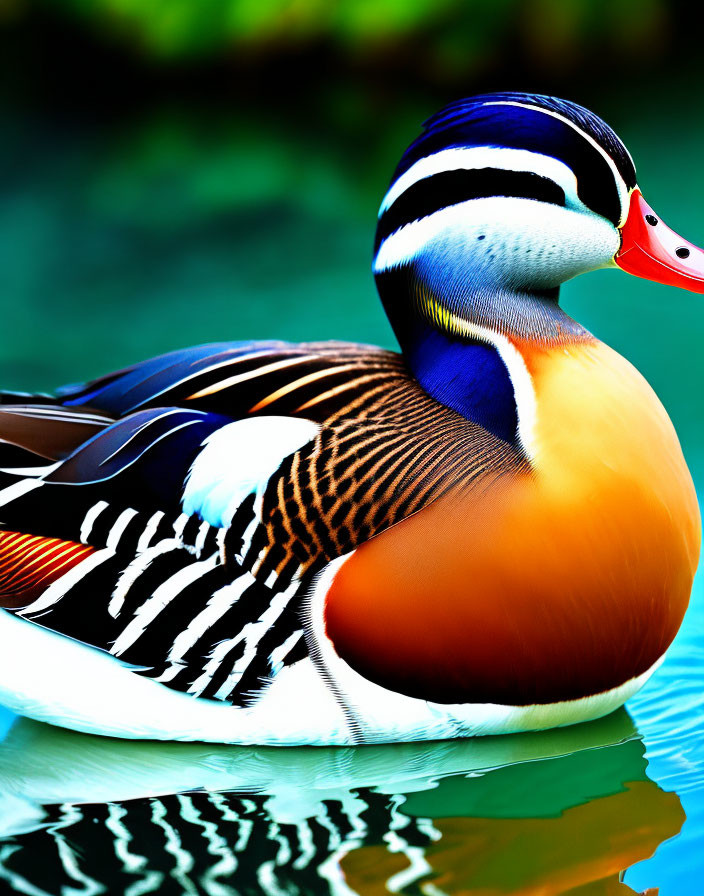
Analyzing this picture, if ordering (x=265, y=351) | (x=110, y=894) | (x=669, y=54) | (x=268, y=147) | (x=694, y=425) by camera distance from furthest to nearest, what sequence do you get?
(x=669, y=54), (x=268, y=147), (x=694, y=425), (x=265, y=351), (x=110, y=894)

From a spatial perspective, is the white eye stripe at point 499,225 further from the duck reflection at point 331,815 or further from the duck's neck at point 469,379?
the duck reflection at point 331,815

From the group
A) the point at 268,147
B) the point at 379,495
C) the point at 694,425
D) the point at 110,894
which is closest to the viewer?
the point at 110,894

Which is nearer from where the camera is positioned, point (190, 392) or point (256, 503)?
point (256, 503)

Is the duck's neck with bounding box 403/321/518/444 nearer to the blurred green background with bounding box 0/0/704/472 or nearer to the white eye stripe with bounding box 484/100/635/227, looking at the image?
the white eye stripe with bounding box 484/100/635/227

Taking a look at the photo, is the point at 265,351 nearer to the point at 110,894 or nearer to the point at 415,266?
the point at 415,266

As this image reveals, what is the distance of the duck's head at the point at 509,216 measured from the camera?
1297 millimetres

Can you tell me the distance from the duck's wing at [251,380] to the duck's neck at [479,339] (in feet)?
0.22

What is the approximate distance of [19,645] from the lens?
1297 mm

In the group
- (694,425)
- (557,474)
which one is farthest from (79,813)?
(694,425)

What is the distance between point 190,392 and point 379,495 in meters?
0.30

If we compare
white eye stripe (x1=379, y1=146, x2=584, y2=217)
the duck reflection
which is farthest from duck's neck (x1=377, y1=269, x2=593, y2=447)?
the duck reflection

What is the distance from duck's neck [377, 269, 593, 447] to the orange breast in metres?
0.03

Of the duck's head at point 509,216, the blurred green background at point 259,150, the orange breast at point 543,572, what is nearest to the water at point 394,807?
the orange breast at point 543,572

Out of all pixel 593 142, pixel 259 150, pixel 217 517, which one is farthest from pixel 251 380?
pixel 259 150
